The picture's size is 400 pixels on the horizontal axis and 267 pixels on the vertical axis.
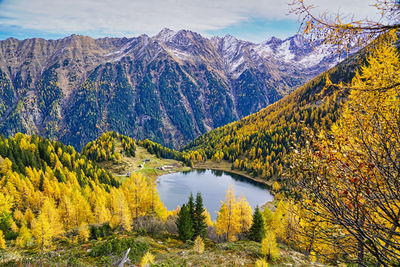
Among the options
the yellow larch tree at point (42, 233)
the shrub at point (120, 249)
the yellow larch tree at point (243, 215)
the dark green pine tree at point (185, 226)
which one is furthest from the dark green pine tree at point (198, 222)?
the yellow larch tree at point (42, 233)

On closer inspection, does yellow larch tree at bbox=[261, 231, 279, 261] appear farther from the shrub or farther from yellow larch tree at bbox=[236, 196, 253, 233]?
yellow larch tree at bbox=[236, 196, 253, 233]

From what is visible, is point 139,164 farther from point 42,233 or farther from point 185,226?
point 42,233

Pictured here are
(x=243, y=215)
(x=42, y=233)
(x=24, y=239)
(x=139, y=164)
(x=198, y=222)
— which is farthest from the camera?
(x=139, y=164)

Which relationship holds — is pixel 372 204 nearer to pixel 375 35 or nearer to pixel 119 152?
pixel 375 35

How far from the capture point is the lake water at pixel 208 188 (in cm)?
11492

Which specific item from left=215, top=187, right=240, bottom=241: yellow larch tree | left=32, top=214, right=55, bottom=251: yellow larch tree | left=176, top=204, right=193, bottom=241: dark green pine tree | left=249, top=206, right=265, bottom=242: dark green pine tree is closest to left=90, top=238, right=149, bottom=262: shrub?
left=176, top=204, right=193, bottom=241: dark green pine tree

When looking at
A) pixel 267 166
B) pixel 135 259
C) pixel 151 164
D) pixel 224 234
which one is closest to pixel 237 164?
pixel 267 166

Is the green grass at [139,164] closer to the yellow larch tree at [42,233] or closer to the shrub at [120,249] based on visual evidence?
the yellow larch tree at [42,233]

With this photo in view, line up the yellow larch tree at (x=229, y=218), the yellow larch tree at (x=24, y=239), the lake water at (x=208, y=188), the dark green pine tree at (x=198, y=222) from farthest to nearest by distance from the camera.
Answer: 1. the lake water at (x=208, y=188)
2. the yellow larch tree at (x=229, y=218)
3. the dark green pine tree at (x=198, y=222)
4. the yellow larch tree at (x=24, y=239)

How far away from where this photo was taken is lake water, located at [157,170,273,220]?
4524 inches

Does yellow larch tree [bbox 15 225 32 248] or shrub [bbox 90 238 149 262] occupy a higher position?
shrub [bbox 90 238 149 262]

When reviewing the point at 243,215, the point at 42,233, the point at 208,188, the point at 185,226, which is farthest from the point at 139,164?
the point at 42,233

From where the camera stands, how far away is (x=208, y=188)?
455 feet

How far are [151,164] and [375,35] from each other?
178730 millimetres
